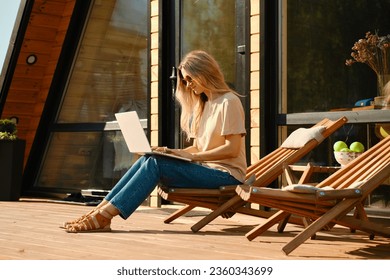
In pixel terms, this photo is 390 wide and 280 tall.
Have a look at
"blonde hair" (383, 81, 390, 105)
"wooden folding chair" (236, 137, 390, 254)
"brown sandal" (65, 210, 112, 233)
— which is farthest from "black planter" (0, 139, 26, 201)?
"wooden folding chair" (236, 137, 390, 254)

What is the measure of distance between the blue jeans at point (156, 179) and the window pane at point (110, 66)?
122 inches

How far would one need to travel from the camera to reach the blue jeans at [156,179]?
4949 mm

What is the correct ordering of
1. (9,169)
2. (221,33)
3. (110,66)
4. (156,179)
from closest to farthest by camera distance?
(156,179), (221,33), (9,169), (110,66)

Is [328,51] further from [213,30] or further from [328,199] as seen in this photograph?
[328,199]

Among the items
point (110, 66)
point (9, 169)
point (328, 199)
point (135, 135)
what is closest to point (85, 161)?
point (9, 169)

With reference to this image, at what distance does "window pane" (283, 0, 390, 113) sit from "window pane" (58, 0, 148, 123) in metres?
2.13

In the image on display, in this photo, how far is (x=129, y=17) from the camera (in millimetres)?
8461

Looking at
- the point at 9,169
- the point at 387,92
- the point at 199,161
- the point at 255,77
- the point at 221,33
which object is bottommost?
the point at 9,169

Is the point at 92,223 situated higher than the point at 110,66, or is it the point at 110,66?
the point at 110,66

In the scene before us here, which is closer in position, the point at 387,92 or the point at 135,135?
the point at 135,135

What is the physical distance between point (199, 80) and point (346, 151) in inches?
46.5

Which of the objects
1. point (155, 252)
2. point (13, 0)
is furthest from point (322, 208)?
point (13, 0)

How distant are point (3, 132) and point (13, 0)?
6.98 ft

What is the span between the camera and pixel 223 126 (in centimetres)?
502
